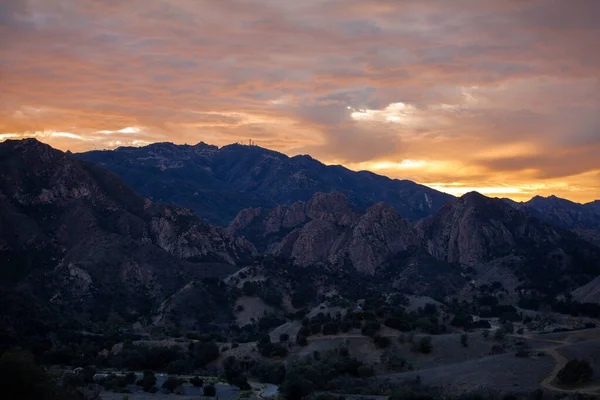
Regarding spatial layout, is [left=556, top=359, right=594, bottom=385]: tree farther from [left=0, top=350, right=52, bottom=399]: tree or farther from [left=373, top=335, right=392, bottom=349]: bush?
[left=0, top=350, right=52, bottom=399]: tree

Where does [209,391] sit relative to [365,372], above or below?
below

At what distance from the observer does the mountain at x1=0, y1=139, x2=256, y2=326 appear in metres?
141

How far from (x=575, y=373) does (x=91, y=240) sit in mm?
119894

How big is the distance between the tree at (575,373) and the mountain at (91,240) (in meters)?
85.2

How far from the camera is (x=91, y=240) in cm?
15888

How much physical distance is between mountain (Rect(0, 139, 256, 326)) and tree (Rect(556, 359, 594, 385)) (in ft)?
279

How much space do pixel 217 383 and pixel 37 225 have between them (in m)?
104

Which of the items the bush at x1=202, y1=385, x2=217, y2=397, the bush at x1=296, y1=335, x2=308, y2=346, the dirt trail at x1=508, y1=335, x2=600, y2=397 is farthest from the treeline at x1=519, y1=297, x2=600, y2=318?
the bush at x1=202, y1=385, x2=217, y2=397

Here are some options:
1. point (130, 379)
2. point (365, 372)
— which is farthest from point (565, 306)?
point (130, 379)

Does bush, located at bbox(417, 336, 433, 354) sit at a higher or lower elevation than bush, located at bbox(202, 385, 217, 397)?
higher

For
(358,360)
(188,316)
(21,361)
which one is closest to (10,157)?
(188,316)

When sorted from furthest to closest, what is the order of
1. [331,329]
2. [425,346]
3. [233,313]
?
[233,313] → [331,329] → [425,346]

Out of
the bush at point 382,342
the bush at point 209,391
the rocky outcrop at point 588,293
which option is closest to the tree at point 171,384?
the bush at point 209,391

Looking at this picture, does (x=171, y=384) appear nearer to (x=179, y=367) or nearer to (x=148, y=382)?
(x=148, y=382)
